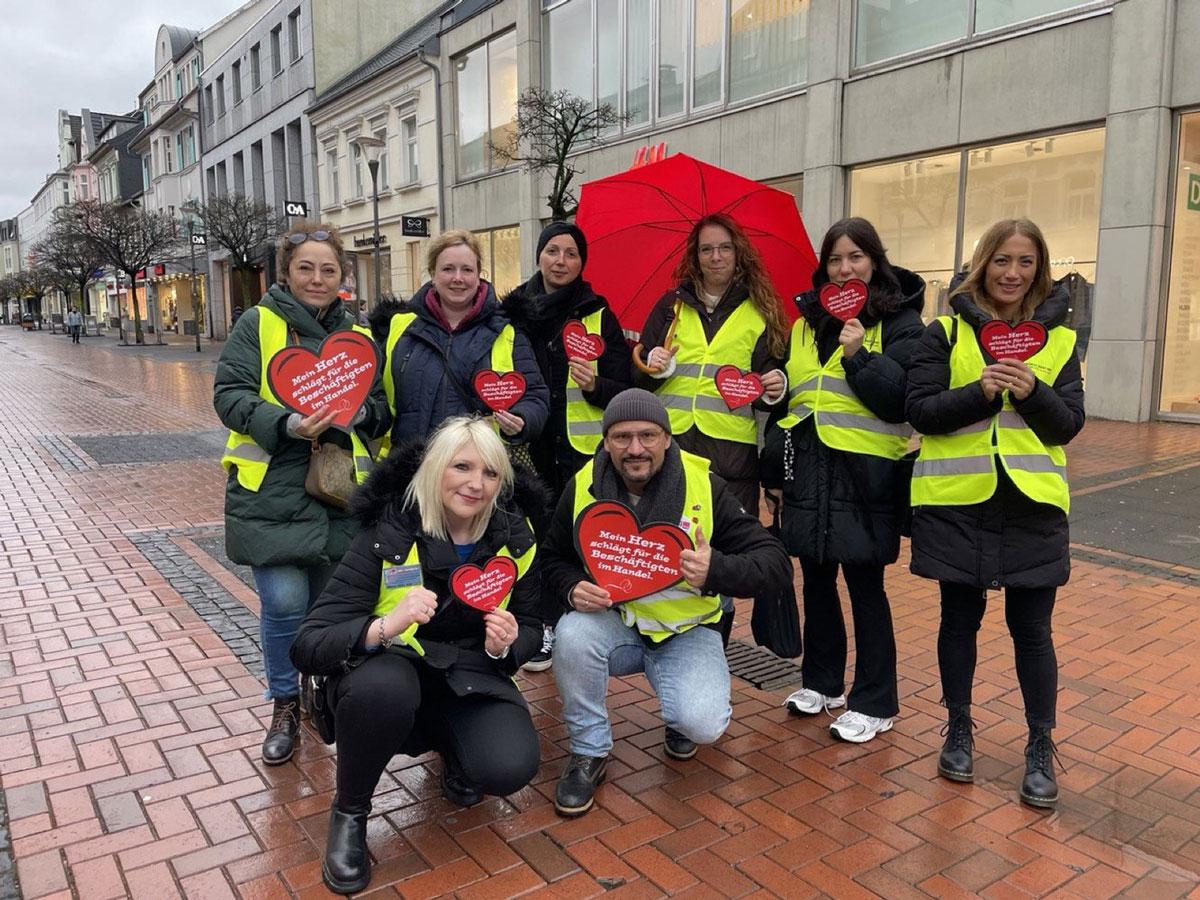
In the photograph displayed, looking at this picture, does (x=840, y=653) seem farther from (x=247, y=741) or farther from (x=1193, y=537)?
(x=1193, y=537)

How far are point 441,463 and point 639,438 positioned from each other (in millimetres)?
683

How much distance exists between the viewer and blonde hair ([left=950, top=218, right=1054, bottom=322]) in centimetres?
295

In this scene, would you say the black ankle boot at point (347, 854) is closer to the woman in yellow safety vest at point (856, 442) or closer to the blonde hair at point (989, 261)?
the woman in yellow safety vest at point (856, 442)

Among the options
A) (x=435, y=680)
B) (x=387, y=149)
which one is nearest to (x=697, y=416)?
(x=435, y=680)

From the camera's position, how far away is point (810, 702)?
12.4 ft

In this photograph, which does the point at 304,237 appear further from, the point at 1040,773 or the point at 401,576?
the point at 1040,773

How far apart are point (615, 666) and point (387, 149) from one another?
27717 millimetres

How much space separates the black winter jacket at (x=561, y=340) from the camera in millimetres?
3898

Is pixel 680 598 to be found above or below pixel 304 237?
below

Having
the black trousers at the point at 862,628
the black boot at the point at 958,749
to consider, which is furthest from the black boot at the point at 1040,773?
the black trousers at the point at 862,628

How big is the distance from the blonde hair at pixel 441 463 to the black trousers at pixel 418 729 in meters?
0.45

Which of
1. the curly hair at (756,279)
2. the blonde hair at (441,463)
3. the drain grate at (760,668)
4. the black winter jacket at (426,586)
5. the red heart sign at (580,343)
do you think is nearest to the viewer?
the black winter jacket at (426,586)

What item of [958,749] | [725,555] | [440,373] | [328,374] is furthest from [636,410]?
[958,749]

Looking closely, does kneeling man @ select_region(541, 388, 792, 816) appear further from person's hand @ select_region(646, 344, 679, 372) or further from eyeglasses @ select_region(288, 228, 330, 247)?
eyeglasses @ select_region(288, 228, 330, 247)
